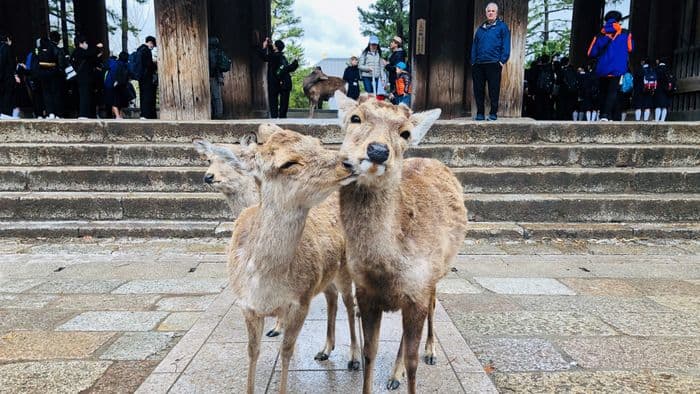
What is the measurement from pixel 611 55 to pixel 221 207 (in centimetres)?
828

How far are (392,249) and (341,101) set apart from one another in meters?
1.07

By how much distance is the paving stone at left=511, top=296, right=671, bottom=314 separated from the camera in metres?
4.49

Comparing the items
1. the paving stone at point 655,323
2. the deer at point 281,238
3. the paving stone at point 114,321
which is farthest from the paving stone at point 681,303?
the paving stone at point 114,321

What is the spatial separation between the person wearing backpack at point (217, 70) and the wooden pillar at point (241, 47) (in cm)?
72

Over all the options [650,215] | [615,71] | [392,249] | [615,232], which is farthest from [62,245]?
[615,71]

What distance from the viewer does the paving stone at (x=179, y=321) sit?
410 cm

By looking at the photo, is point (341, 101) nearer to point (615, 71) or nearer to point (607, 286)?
point (607, 286)

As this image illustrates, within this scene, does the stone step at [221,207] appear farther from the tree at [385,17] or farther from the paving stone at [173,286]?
the tree at [385,17]

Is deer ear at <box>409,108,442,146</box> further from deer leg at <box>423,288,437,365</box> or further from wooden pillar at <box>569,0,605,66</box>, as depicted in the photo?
wooden pillar at <box>569,0,605,66</box>

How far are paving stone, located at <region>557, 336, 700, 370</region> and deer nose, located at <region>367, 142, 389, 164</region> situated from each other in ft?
7.84

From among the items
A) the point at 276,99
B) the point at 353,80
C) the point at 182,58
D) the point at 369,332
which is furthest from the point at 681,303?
the point at 276,99

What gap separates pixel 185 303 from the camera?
15.4ft

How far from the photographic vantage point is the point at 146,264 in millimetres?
5957

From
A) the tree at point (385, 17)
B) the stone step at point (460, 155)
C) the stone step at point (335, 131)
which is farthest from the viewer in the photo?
the tree at point (385, 17)
